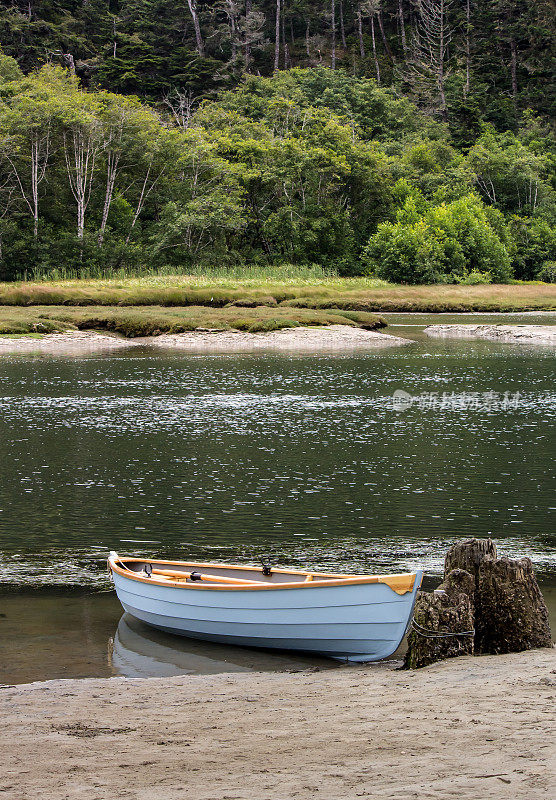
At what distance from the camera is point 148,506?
1809cm

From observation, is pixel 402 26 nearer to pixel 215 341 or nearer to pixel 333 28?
pixel 333 28

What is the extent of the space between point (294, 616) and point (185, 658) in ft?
5.14

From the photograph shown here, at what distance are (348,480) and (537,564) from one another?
22.7 ft

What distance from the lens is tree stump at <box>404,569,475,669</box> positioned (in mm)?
9539

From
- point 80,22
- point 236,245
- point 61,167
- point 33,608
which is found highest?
point 80,22

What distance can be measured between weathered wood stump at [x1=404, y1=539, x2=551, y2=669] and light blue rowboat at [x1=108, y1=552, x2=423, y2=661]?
26 centimetres

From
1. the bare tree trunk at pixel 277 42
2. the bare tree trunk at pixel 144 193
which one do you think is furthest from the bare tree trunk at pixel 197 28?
the bare tree trunk at pixel 144 193

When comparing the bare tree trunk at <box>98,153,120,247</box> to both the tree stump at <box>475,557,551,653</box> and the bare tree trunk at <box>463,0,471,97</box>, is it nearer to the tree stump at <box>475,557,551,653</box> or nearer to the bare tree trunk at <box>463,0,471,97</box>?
the bare tree trunk at <box>463,0,471,97</box>

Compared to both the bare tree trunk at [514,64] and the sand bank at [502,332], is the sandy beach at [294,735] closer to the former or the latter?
the sand bank at [502,332]

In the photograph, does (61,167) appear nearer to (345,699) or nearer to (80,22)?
(80,22)

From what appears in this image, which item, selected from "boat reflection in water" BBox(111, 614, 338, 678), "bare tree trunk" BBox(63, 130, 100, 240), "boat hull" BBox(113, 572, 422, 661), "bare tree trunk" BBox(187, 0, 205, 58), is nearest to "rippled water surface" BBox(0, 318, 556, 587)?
"boat reflection in water" BBox(111, 614, 338, 678)

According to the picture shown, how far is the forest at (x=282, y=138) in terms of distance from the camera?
252 ft

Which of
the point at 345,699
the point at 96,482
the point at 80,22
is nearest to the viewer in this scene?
the point at 345,699

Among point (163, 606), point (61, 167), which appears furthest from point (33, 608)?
point (61, 167)
